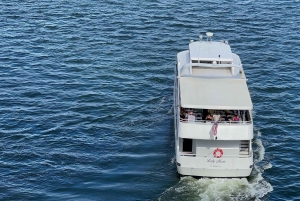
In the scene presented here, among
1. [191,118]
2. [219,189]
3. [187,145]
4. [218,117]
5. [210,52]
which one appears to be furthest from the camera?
[210,52]

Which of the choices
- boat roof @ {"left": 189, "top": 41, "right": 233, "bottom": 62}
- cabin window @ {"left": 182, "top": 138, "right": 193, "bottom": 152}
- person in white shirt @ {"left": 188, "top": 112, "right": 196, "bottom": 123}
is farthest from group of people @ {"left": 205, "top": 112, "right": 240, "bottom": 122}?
boat roof @ {"left": 189, "top": 41, "right": 233, "bottom": 62}

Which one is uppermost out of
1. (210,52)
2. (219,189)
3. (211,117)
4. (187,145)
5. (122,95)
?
(210,52)

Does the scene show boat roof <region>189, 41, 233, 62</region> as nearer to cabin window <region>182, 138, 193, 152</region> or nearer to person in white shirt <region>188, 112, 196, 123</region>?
person in white shirt <region>188, 112, 196, 123</region>

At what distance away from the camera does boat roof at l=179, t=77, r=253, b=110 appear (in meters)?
44.6

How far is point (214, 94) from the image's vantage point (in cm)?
4588

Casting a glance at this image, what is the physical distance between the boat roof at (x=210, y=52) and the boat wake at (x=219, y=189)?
9.97m

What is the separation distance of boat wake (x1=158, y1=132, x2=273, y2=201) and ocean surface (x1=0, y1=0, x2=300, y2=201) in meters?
0.08

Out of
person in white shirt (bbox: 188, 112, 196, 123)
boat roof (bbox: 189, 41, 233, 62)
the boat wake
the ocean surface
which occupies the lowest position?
the boat wake

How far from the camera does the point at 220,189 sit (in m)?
44.1

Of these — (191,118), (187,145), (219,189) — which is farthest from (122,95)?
(219,189)

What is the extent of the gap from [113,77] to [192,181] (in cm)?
2172

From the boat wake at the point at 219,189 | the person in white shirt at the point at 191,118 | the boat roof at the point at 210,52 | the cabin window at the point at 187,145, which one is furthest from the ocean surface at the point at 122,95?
the boat roof at the point at 210,52

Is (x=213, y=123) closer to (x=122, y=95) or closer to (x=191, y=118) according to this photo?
(x=191, y=118)

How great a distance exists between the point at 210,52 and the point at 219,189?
12.8 meters
